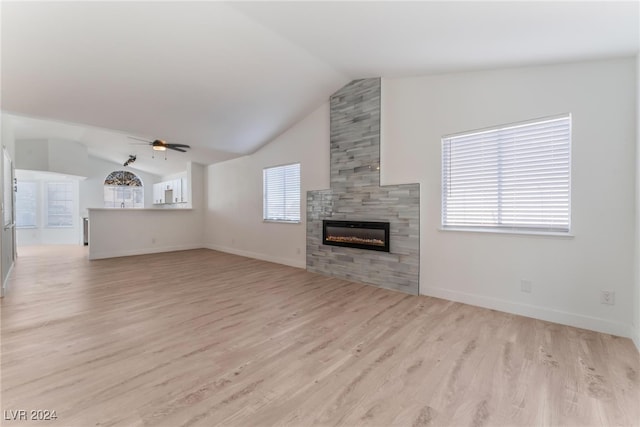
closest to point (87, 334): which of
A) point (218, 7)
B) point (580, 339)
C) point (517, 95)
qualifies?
point (218, 7)

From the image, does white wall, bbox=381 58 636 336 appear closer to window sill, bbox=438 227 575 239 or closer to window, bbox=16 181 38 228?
window sill, bbox=438 227 575 239

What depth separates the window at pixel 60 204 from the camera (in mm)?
9539

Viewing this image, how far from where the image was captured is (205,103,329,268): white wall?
5.25 meters

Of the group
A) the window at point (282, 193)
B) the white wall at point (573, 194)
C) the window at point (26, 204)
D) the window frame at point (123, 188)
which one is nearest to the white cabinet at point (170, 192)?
the window frame at point (123, 188)

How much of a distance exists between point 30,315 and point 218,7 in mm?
3766

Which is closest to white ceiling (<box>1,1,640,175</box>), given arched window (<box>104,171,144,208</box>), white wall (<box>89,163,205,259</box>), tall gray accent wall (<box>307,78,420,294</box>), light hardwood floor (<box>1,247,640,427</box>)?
tall gray accent wall (<box>307,78,420,294</box>)

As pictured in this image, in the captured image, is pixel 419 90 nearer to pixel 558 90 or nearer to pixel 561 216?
pixel 558 90

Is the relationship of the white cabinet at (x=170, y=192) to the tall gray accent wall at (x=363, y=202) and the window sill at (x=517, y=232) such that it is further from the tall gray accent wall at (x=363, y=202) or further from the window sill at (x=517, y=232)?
the window sill at (x=517, y=232)

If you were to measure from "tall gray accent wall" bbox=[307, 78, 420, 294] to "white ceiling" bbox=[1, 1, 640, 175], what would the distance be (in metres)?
0.38

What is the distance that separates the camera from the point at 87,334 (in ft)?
8.36

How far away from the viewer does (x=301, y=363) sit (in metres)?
A: 2.10

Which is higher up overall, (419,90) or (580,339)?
(419,90)

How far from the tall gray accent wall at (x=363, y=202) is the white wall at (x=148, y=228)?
467cm

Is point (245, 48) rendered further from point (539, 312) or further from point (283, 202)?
point (539, 312)
